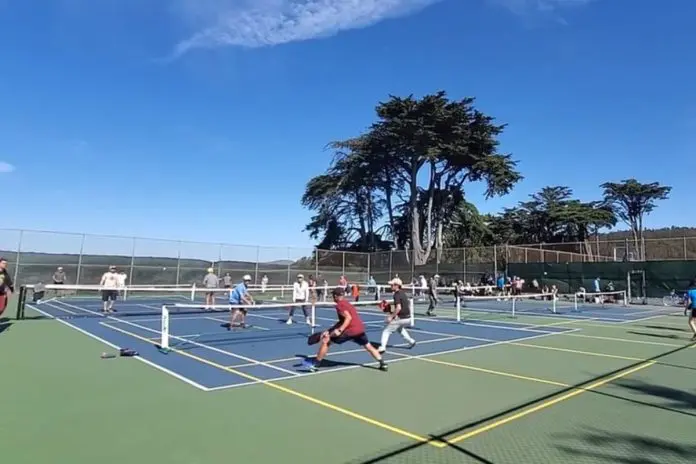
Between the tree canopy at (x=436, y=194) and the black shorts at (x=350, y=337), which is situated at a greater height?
the tree canopy at (x=436, y=194)

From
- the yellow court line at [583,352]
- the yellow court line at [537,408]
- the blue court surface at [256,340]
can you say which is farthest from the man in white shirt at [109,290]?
the yellow court line at [537,408]

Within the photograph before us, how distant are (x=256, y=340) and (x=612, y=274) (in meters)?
27.4

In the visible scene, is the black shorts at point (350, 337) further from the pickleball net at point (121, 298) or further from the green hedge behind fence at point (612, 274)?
the green hedge behind fence at point (612, 274)

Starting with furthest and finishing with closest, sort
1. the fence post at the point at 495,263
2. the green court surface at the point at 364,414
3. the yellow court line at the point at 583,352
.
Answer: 1. the fence post at the point at 495,263
2. the yellow court line at the point at 583,352
3. the green court surface at the point at 364,414

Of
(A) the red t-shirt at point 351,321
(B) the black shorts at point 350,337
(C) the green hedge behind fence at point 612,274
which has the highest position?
(C) the green hedge behind fence at point 612,274

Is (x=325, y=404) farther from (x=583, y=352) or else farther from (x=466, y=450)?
(x=583, y=352)

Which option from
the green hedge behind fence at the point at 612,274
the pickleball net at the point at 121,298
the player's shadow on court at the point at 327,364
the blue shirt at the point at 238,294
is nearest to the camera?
the player's shadow on court at the point at 327,364

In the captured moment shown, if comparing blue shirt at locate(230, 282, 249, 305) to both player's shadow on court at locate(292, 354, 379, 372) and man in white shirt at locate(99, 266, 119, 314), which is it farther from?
man in white shirt at locate(99, 266, 119, 314)

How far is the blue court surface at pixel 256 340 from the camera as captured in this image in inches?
326

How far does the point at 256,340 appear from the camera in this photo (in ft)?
38.8

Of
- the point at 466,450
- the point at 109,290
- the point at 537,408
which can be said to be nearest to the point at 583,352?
the point at 537,408

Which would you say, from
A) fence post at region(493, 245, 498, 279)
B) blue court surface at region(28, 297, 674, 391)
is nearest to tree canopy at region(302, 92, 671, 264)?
fence post at region(493, 245, 498, 279)

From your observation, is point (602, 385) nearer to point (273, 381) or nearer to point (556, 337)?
point (273, 381)

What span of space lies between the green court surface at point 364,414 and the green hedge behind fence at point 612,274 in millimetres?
23433
